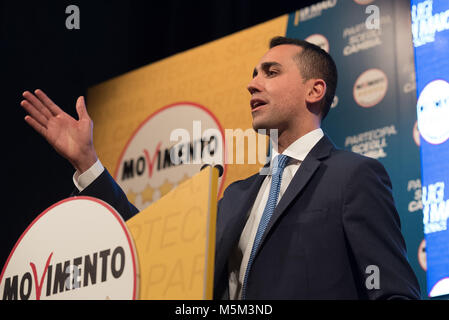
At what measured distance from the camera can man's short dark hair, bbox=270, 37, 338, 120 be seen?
2.19 metres

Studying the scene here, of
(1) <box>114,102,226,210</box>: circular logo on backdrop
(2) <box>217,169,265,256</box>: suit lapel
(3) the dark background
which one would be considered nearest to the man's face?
(2) <box>217,169,265,256</box>: suit lapel

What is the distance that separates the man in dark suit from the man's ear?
81 mm

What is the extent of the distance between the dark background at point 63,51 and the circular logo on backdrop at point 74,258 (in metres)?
1.93

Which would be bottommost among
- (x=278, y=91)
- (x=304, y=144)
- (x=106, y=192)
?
(x=106, y=192)

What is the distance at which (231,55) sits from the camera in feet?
A: 11.3

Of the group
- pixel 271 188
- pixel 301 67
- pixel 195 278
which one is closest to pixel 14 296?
pixel 195 278

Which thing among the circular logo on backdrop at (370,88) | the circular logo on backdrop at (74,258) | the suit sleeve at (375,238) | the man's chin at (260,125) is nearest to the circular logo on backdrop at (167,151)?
the circular logo on backdrop at (370,88)

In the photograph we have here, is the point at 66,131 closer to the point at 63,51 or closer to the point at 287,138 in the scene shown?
the point at 287,138

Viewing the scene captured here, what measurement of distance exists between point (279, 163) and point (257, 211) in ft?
0.57

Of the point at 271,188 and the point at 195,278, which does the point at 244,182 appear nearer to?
the point at 271,188

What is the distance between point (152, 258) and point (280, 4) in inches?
107

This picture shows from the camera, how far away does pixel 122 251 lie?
4.42 feet

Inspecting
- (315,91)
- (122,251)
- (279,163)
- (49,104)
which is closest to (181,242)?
(122,251)

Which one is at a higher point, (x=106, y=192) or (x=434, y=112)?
(x=434, y=112)
